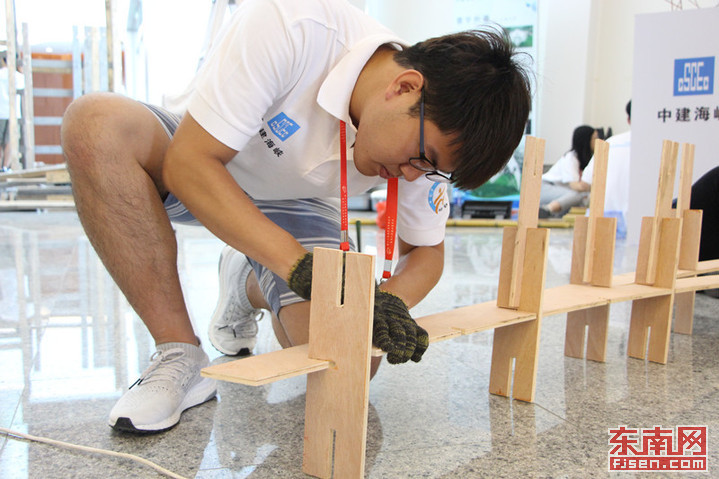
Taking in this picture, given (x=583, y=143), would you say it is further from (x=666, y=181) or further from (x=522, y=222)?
(x=522, y=222)

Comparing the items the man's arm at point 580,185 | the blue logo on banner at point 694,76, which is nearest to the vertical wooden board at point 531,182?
the blue logo on banner at point 694,76

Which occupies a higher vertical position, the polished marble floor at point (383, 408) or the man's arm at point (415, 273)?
the man's arm at point (415, 273)

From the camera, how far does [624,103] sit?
20.2 ft

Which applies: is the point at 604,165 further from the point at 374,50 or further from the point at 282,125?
the point at 282,125

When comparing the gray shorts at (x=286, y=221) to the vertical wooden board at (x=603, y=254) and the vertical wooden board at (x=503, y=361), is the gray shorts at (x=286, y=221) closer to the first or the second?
the vertical wooden board at (x=503, y=361)

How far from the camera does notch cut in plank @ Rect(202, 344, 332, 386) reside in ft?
2.45

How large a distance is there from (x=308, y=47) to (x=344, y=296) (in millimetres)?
429

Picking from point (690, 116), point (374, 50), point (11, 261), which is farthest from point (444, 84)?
point (690, 116)

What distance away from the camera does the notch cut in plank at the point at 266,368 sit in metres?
0.75

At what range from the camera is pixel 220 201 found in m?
0.94

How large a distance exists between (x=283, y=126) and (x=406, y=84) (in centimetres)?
24

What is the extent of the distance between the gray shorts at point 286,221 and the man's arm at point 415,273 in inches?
4.6

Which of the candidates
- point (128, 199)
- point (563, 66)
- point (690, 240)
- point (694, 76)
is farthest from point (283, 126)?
point (563, 66)

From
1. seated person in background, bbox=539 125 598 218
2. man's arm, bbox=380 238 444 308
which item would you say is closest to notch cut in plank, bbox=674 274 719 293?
man's arm, bbox=380 238 444 308
